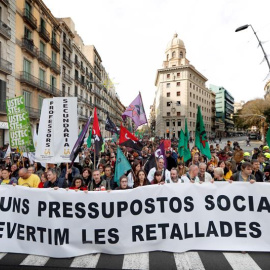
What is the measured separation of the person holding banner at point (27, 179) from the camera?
5055 mm

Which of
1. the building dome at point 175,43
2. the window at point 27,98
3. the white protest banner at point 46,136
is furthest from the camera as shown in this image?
the building dome at point 175,43

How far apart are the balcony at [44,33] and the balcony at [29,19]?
1243mm

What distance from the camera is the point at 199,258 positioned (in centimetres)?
347

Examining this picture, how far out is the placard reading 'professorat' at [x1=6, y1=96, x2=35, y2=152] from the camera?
22.7 feet

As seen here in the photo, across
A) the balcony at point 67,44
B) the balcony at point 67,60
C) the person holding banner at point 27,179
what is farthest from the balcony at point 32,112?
the person holding banner at point 27,179

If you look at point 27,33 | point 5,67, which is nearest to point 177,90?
point 27,33

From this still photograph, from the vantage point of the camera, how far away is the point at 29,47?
76.1 ft

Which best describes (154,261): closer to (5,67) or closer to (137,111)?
(137,111)

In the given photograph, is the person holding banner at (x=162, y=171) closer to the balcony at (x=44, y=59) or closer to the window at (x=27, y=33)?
the window at (x=27, y=33)

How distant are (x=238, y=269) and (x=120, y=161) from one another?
3.08 metres

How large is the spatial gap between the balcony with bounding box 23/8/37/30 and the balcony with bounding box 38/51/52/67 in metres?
2.86

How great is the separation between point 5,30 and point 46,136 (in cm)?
1933

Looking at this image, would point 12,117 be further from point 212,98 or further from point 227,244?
point 212,98

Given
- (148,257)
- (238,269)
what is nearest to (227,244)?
(238,269)
